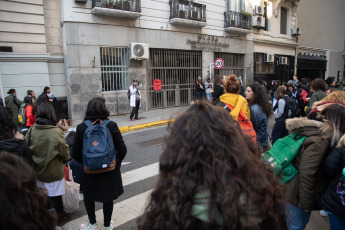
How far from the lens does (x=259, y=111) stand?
412 centimetres

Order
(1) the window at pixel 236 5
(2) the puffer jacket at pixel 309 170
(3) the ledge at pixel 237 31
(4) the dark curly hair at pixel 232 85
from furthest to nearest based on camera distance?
1. (1) the window at pixel 236 5
2. (3) the ledge at pixel 237 31
3. (4) the dark curly hair at pixel 232 85
4. (2) the puffer jacket at pixel 309 170

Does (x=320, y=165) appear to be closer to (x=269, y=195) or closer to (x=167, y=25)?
(x=269, y=195)

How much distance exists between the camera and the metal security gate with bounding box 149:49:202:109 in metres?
13.7

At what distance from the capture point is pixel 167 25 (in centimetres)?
1384

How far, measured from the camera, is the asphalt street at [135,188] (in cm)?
352

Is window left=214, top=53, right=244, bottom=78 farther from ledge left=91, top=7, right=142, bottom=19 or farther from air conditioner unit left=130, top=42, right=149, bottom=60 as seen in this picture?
ledge left=91, top=7, right=142, bottom=19

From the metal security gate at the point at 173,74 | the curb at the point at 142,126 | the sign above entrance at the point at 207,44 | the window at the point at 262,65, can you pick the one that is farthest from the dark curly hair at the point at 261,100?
the window at the point at 262,65

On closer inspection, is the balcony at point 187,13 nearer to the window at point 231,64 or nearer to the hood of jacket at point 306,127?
the window at point 231,64

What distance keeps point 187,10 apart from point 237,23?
4.47 meters

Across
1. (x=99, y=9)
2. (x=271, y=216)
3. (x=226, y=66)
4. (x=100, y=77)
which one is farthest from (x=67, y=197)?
(x=226, y=66)

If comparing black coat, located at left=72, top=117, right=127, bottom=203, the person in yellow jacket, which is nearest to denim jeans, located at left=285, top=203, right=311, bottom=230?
the person in yellow jacket

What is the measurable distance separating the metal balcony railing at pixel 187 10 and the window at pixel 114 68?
11.9ft

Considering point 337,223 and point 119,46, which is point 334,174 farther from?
point 119,46

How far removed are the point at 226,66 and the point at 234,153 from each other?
16876 mm
